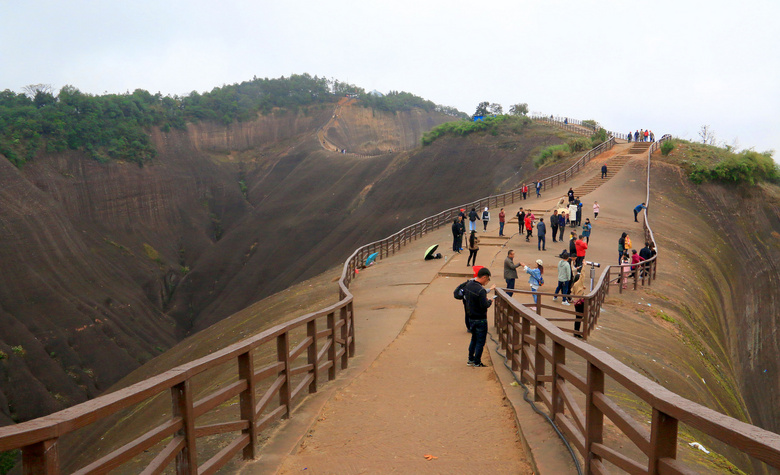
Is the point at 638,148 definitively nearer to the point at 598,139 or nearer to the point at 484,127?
the point at 598,139

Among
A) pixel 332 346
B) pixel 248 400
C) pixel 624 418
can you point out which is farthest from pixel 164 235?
pixel 624 418

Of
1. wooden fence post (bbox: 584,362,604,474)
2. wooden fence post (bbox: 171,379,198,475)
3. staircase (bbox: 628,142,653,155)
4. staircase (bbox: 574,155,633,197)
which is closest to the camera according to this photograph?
wooden fence post (bbox: 171,379,198,475)

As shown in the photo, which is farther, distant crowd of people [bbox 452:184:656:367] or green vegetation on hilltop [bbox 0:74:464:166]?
green vegetation on hilltop [bbox 0:74:464:166]

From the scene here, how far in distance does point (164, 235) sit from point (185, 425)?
60.3 metres

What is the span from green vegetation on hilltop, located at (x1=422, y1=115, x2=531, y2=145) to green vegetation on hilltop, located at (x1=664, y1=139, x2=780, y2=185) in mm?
20777

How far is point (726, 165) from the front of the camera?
35.8 metres

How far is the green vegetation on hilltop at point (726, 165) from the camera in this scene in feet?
117

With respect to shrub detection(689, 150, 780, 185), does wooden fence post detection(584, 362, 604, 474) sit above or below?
below

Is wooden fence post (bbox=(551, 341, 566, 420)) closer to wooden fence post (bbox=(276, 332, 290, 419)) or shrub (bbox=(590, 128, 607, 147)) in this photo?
wooden fence post (bbox=(276, 332, 290, 419))

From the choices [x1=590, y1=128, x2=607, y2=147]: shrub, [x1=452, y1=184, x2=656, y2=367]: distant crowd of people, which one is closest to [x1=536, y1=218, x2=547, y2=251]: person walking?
[x1=452, y1=184, x2=656, y2=367]: distant crowd of people

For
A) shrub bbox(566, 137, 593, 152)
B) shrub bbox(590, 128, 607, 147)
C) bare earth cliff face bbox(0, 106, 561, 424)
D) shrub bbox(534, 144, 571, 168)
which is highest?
shrub bbox(590, 128, 607, 147)

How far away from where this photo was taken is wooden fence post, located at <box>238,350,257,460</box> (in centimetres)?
494

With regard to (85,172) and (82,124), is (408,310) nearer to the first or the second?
(85,172)

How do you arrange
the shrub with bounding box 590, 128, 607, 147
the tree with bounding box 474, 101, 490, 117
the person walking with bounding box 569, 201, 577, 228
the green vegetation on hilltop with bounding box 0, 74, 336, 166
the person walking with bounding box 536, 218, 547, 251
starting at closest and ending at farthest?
the person walking with bounding box 536, 218, 547, 251
the person walking with bounding box 569, 201, 577, 228
the shrub with bounding box 590, 128, 607, 147
the green vegetation on hilltop with bounding box 0, 74, 336, 166
the tree with bounding box 474, 101, 490, 117
